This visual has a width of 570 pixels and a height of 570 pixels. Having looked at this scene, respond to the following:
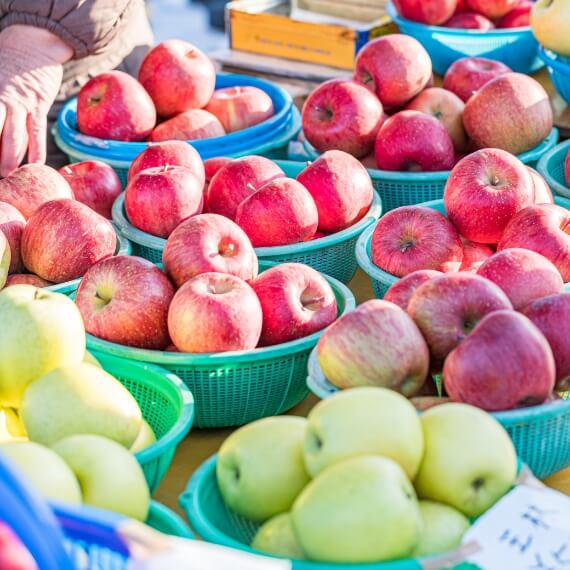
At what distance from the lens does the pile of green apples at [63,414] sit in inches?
40.1

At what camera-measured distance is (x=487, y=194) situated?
1707 millimetres

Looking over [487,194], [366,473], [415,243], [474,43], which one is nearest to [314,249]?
[415,243]

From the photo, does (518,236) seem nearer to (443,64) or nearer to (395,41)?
(395,41)

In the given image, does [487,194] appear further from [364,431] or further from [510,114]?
[364,431]

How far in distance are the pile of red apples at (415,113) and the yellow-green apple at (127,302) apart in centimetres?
74

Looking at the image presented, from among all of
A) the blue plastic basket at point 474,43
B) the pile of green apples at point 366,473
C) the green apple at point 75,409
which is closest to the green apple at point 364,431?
the pile of green apples at point 366,473

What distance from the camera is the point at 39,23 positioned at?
2.25 m

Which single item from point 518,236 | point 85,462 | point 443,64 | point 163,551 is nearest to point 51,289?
point 85,462

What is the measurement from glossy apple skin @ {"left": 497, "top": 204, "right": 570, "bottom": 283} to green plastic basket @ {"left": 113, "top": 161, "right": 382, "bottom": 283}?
0.32 metres

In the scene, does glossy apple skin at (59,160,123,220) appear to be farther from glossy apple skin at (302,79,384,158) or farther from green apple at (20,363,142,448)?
green apple at (20,363,142,448)

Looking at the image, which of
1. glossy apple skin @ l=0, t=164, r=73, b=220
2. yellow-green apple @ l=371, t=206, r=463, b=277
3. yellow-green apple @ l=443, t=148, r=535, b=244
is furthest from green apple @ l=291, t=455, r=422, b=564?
glossy apple skin @ l=0, t=164, r=73, b=220

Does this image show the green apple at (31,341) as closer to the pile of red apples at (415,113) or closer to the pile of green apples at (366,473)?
the pile of green apples at (366,473)

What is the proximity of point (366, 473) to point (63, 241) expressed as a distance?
91cm

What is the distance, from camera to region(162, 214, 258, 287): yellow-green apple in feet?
5.20
